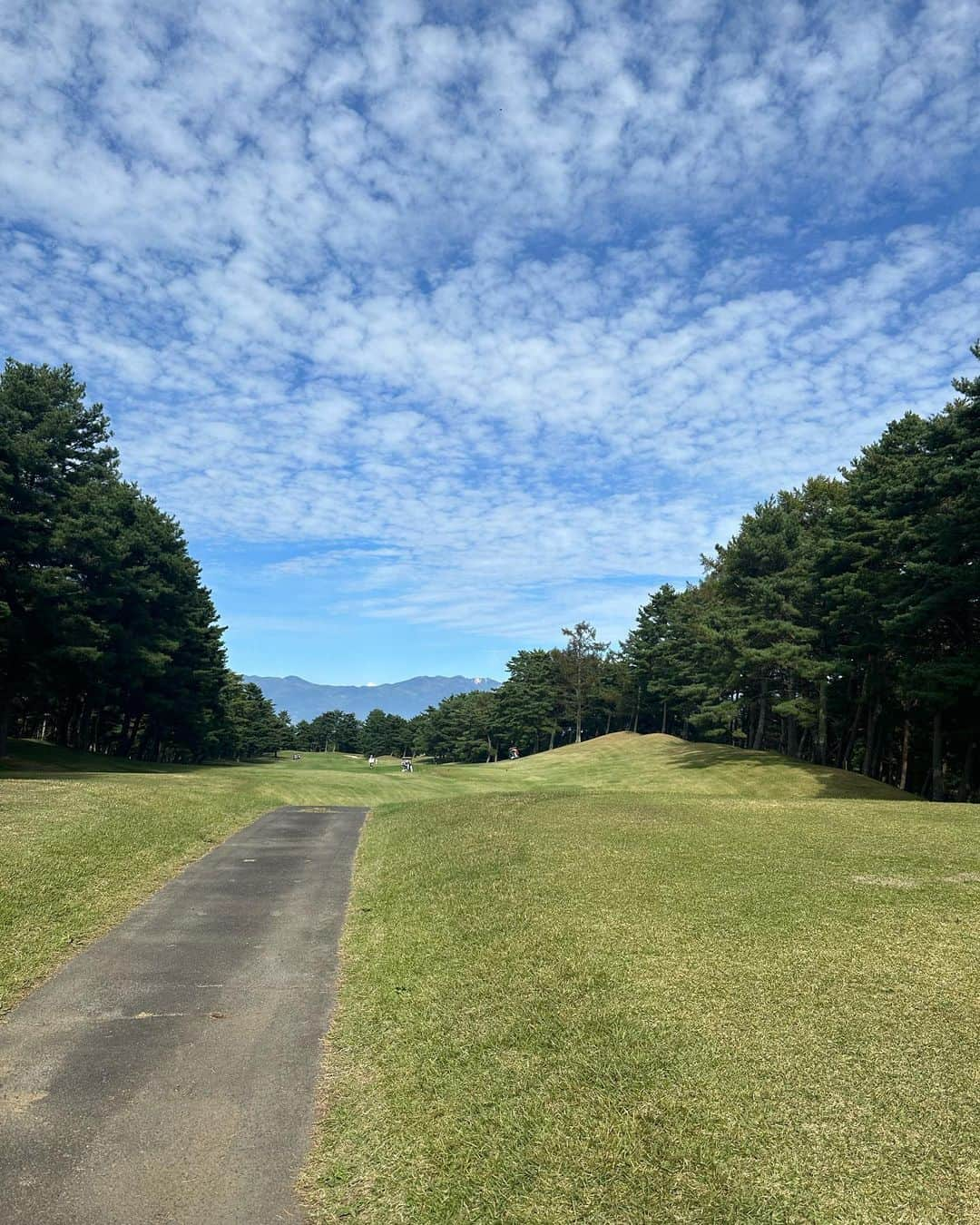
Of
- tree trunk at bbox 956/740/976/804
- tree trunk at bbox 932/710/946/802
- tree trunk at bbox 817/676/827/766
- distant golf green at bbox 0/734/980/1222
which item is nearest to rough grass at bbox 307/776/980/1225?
distant golf green at bbox 0/734/980/1222

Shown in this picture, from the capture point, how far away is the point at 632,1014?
25.5ft

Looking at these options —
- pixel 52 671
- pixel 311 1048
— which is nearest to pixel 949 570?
pixel 311 1048

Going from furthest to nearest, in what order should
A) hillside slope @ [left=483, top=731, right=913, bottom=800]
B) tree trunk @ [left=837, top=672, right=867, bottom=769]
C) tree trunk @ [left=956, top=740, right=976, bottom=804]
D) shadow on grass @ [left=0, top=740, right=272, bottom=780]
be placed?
tree trunk @ [left=837, top=672, right=867, bottom=769] → tree trunk @ [left=956, top=740, right=976, bottom=804] → hillside slope @ [left=483, top=731, right=913, bottom=800] → shadow on grass @ [left=0, top=740, right=272, bottom=780]

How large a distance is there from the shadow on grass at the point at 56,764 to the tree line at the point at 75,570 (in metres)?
1.72

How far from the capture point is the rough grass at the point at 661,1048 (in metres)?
5.07

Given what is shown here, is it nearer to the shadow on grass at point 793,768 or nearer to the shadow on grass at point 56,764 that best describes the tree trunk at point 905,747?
the shadow on grass at point 793,768

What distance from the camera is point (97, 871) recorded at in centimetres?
1412

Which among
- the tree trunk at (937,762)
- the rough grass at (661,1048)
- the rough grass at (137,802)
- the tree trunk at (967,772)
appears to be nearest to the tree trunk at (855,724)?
the rough grass at (137,802)

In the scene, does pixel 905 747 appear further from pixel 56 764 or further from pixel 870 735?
pixel 56 764

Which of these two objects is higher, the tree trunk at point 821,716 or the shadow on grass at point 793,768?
the tree trunk at point 821,716

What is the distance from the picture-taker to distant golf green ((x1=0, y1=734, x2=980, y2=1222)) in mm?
5145

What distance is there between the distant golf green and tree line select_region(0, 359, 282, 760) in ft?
65.8

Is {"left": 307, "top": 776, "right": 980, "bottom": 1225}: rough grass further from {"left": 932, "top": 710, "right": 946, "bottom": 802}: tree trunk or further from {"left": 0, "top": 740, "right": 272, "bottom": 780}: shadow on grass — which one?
{"left": 932, "top": 710, "right": 946, "bottom": 802}: tree trunk

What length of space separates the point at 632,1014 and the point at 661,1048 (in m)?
0.79
